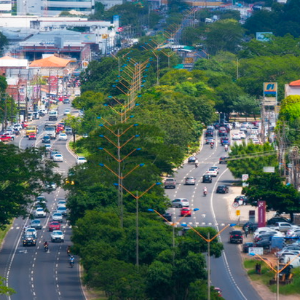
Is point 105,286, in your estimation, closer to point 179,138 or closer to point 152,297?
point 152,297

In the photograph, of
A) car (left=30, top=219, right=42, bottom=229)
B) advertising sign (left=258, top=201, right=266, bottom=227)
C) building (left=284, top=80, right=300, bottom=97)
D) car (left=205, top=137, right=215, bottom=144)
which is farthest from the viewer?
building (left=284, top=80, right=300, bottom=97)

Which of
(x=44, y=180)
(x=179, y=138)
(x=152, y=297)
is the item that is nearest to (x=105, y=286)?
(x=152, y=297)

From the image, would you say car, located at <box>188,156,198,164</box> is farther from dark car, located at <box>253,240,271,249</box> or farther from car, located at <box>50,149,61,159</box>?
dark car, located at <box>253,240,271,249</box>

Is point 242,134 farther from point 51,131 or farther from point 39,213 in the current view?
point 39,213

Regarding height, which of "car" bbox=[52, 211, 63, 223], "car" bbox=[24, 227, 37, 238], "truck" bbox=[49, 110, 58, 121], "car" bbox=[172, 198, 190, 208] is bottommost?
"truck" bbox=[49, 110, 58, 121]

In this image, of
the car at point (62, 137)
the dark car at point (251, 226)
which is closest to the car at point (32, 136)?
the car at point (62, 137)

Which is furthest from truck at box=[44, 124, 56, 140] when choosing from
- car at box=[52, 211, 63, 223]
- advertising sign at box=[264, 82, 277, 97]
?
car at box=[52, 211, 63, 223]
